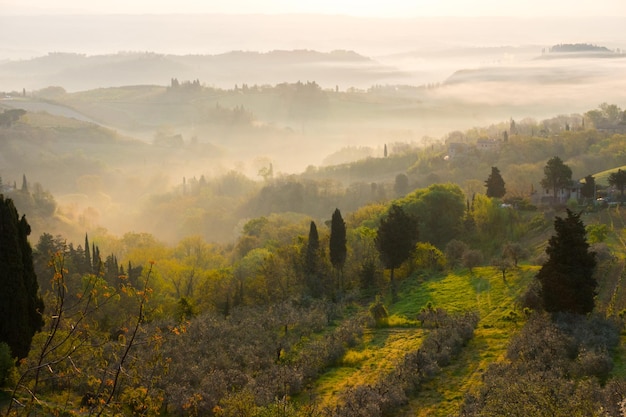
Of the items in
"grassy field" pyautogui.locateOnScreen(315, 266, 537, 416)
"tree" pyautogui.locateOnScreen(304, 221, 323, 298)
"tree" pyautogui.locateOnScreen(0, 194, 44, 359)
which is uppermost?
"tree" pyautogui.locateOnScreen(0, 194, 44, 359)

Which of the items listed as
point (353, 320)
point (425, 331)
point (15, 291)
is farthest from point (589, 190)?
point (15, 291)

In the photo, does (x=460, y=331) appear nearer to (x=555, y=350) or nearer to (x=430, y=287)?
(x=555, y=350)

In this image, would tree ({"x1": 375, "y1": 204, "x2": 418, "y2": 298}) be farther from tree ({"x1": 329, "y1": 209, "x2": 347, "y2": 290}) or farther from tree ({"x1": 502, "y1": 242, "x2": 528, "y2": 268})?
tree ({"x1": 502, "y1": 242, "x2": 528, "y2": 268})

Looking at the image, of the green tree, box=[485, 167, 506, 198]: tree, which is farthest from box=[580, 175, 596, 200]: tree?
the green tree

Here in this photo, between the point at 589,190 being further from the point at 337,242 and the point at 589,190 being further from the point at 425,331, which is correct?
the point at 425,331

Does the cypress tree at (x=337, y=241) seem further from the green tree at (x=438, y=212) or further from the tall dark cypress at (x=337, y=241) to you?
the green tree at (x=438, y=212)
